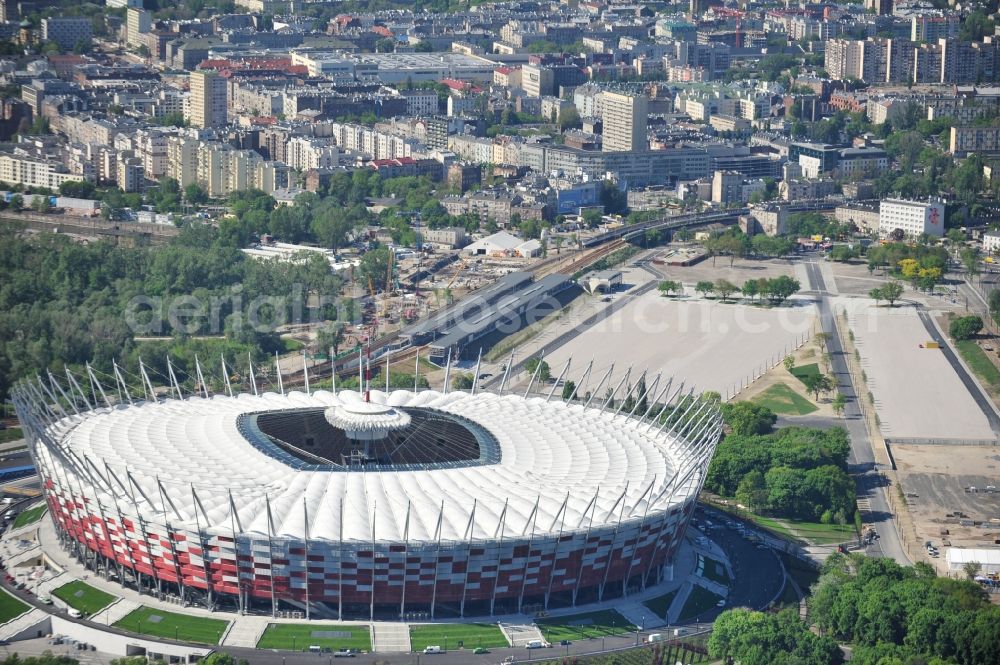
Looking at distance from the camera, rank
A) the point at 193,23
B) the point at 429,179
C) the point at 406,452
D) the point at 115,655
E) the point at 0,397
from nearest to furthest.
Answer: the point at 115,655 → the point at 406,452 → the point at 0,397 → the point at 429,179 → the point at 193,23

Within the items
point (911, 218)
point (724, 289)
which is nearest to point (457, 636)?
point (724, 289)

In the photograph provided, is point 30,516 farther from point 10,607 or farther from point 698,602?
point 698,602

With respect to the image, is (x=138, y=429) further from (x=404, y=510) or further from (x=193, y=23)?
(x=193, y=23)

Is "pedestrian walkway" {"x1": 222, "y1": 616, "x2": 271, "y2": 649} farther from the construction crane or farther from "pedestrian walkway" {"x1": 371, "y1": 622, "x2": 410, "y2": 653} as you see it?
the construction crane

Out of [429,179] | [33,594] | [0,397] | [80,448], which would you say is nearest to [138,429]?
[80,448]

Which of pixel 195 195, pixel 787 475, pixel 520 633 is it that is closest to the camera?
pixel 520 633

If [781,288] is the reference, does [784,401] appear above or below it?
below

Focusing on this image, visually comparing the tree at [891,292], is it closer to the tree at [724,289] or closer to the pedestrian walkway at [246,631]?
the tree at [724,289]

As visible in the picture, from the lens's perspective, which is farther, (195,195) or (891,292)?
(195,195)
